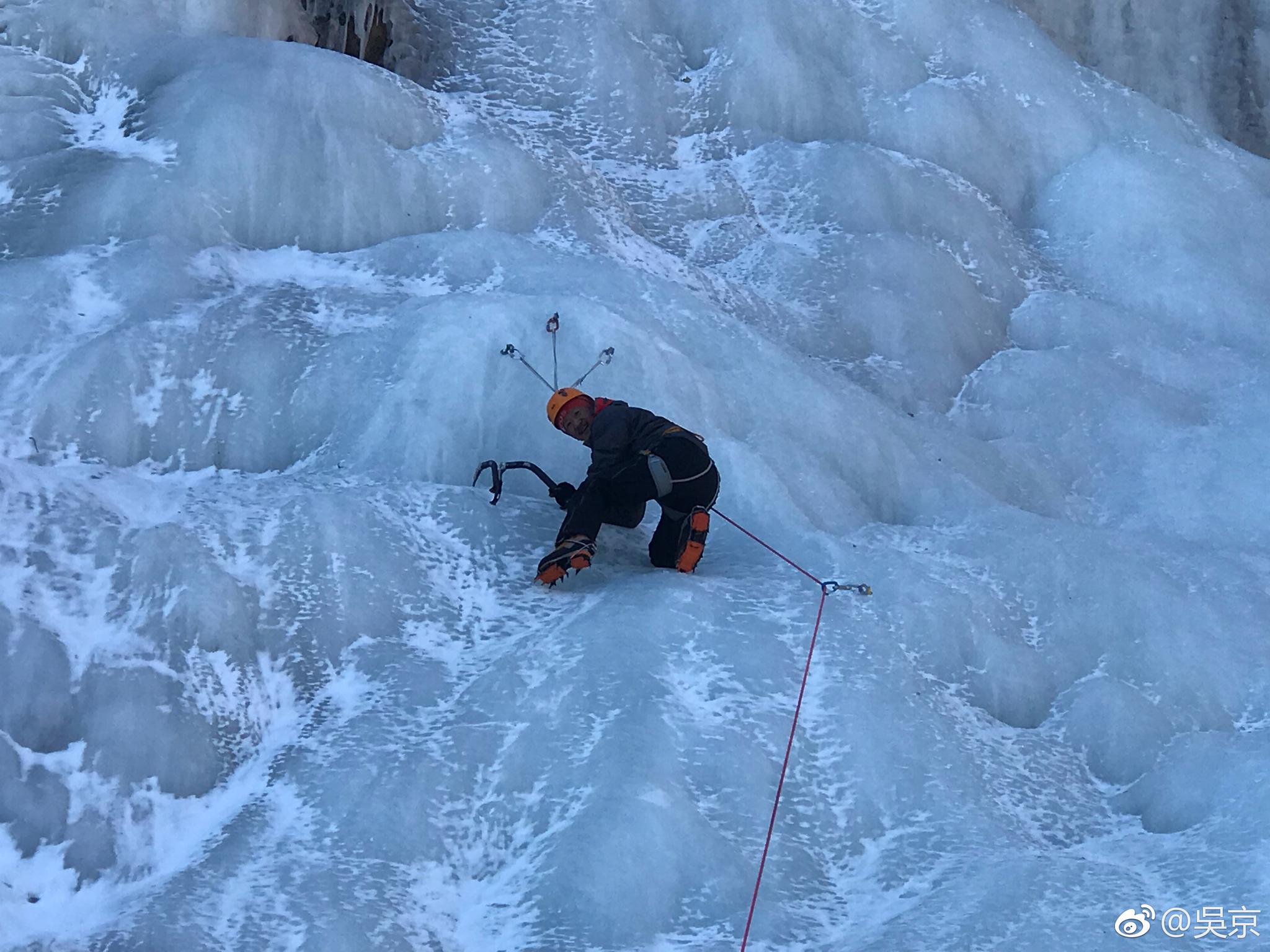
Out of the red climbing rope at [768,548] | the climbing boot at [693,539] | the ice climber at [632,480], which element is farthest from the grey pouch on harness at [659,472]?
the red climbing rope at [768,548]

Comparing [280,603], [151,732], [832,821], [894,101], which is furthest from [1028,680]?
[894,101]

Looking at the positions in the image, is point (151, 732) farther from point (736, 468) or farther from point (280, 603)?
point (736, 468)

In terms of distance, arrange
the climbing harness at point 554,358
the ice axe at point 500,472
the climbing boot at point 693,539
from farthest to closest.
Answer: the climbing harness at point 554,358
the ice axe at point 500,472
the climbing boot at point 693,539

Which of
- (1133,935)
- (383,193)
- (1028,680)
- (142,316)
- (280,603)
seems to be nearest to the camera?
(1133,935)

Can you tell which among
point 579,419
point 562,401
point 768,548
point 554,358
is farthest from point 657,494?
point 554,358

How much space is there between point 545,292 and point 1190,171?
5.69 metres

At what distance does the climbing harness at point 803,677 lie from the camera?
16.1ft

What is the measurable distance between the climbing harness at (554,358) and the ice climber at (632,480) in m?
0.47

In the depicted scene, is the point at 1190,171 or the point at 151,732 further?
the point at 1190,171

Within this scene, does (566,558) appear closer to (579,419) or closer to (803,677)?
(579,419)

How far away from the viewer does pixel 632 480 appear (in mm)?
6434

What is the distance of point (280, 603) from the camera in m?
5.85

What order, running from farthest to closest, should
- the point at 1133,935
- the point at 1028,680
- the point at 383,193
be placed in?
the point at 383,193
the point at 1028,680
the point at 1133,935

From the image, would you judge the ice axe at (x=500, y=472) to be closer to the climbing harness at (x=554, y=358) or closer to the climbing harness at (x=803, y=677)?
the climbing harness at (x=554, y=358)
